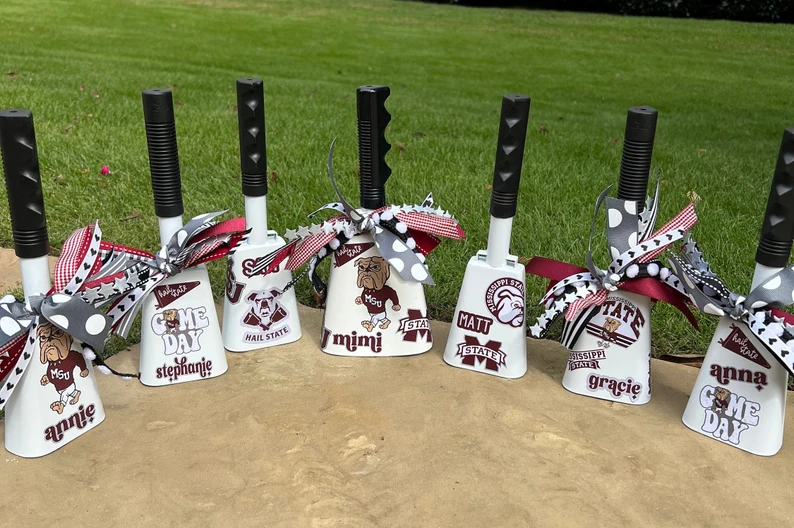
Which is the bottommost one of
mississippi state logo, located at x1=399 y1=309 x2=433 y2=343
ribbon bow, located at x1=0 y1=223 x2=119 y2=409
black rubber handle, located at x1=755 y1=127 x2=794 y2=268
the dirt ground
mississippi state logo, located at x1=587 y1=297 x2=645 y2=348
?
the dirt ground

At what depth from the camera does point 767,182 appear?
4348 mm

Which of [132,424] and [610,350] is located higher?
[610,350]

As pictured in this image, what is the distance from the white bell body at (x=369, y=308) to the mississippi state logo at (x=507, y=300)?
247mm

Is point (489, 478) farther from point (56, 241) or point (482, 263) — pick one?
point (56, 241)

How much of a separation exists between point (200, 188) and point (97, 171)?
630 millimetres

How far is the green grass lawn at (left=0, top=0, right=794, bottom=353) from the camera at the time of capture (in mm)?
3596

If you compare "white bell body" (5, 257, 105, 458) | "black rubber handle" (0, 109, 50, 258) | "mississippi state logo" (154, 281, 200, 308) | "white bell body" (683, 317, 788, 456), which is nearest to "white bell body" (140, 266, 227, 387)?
"mississippi state logo" (154, 281, 200, 308)

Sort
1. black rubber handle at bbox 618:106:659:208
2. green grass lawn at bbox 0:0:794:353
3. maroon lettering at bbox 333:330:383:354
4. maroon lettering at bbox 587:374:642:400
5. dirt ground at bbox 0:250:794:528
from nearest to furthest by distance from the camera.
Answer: dirt ground at bbox 0:250:794:528, black rubber handle at bbox 618:106:659:208, maroon lettering at bbox 587:374:642:400, maroon lettering at bbox 333:330:383:354, green grass lawn at bbox 0:0:794:353

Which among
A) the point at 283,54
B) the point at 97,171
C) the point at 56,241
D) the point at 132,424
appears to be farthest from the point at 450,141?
the point at 283,54

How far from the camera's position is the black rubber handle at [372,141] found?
2277 mm

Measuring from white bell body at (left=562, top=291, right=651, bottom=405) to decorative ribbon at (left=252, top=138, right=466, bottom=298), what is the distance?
19.5 inches

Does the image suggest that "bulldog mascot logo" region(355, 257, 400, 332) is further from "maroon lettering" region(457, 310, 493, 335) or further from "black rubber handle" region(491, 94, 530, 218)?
"black rubber handle" region(491, 94, 530, 218)

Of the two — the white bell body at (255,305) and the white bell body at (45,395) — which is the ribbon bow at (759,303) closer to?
the white bell body at (255,305)

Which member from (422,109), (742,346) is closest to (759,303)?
(742,346)
